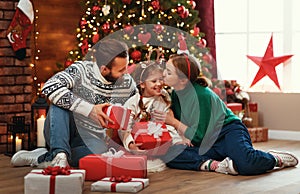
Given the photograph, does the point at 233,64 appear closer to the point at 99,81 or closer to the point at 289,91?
the point at 289,91

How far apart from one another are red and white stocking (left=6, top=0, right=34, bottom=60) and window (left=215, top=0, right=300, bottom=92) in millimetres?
2035

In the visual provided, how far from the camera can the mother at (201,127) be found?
12.8ft

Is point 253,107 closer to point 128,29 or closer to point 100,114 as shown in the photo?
point 128,29

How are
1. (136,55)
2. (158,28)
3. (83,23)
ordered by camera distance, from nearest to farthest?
1. (136,55)
2. (158,28)
3. (83,23)

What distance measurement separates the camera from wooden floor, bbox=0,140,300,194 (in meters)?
3.33

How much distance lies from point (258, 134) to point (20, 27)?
225 cm

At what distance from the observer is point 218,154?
4.00 metres

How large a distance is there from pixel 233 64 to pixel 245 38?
279 millimetres

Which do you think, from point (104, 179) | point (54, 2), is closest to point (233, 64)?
point (54, 2)

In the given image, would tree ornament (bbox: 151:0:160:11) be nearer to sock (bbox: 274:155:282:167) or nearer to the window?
the window

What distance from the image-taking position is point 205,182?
3.57 m

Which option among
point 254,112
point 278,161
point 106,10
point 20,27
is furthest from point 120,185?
point 254,112

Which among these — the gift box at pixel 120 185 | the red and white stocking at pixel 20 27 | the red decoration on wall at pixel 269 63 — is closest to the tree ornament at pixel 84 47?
the red and white stocking at pixel 20 27

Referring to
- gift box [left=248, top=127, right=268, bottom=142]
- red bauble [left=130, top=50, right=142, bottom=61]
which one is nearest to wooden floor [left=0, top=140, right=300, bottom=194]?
red bauble [left=130, top=50, right=142, bottom=61]
